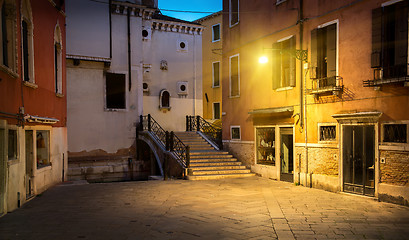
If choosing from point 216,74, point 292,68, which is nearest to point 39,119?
point 292,68

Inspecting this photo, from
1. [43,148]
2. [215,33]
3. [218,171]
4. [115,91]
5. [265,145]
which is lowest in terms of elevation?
[218,171]

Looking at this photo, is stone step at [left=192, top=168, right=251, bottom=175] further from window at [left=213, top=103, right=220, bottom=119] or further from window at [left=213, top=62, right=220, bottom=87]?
window at [left=213, top=103, right=220, bottom=119]

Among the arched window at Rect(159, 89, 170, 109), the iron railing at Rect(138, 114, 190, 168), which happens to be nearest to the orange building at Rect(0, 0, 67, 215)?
the iron railing at Rect(138, 114, 190, 168)

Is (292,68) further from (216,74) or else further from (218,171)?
(216,74)

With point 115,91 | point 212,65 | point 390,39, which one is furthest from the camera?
point 212,65

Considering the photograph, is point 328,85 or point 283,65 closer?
point 328,85

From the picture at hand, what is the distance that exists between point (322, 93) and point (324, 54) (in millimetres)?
1299

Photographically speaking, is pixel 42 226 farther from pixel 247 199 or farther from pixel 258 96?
pixel 258 96

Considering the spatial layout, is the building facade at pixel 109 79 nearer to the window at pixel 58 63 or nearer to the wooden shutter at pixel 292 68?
the window at pixel 58 63

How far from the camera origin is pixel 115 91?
20.0 m

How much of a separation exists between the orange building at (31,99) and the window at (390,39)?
9083 mm

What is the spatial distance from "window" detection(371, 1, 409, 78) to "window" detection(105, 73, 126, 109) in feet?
45.5

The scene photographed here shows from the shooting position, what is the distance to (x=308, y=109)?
1192 cm

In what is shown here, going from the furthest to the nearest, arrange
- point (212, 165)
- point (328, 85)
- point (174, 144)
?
point (174, 144), point (212, 165), point (328, 85)
